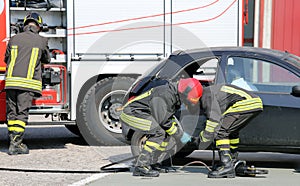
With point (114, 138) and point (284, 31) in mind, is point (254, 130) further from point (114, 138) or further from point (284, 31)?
point (284, 31)

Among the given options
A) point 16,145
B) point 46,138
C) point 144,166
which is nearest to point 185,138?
point 144,166

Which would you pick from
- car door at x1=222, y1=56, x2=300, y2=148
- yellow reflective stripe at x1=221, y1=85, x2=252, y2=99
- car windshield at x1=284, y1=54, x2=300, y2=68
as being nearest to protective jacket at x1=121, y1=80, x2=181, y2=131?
yellow reflective stripe at x1=221, y1=85, x2=252, y2=99

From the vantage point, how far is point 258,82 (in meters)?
8.50

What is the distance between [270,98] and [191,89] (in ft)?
3.54

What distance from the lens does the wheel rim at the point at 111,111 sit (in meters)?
10.6

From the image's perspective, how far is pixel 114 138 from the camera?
10.6 m

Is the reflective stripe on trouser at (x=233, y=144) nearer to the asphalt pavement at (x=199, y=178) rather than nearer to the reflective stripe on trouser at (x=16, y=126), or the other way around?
the asphalt pavement at (x=199, y=178)

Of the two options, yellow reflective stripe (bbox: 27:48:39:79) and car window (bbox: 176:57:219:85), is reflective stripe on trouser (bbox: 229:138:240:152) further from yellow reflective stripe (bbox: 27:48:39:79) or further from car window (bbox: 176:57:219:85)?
yellow reflective stripe (bbox: 27:48:39:79)

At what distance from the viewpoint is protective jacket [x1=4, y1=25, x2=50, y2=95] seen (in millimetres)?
9844

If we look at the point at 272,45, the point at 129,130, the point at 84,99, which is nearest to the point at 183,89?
the point at 129,130

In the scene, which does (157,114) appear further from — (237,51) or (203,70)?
(203,70)

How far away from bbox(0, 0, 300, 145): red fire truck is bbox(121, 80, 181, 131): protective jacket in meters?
2.12

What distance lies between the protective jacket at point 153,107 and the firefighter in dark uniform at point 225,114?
1.20ft

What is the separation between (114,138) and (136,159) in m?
2.08
